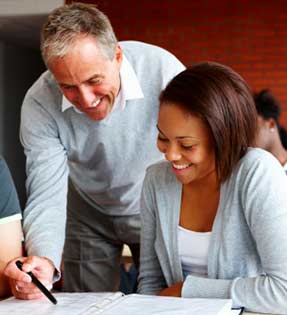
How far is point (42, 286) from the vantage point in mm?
1305

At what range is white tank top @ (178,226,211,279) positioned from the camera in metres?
1.40

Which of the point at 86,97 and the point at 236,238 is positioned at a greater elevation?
the point at 86,97

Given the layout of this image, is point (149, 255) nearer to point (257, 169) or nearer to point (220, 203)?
point (220, 203)

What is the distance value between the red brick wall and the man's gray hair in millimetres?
4376

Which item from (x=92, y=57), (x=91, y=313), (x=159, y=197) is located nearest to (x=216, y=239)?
(x=159, y=197)

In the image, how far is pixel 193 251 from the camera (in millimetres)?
1411

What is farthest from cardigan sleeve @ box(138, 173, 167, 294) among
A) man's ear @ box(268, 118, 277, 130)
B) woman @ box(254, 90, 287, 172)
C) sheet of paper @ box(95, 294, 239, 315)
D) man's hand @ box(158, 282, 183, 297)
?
man's ear @ box(268, 118, 277, 130)

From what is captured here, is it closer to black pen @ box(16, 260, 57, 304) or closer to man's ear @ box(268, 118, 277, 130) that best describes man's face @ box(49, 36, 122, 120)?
black pen @ box(16, 260, 57, 304)

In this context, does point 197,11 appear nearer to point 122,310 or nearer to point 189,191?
point 189,191

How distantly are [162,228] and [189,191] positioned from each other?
0.11 metres

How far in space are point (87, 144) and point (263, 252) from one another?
2.25 ft

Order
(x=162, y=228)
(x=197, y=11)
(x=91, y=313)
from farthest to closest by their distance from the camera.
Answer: (x=197, y=11) < (x=162, y=228) < (x=91, y=313)

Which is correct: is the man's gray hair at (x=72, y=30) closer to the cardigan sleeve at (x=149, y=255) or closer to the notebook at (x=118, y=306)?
the cardigan sleeve at (x=149, y=255)

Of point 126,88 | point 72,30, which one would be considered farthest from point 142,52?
point 72,30
